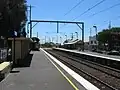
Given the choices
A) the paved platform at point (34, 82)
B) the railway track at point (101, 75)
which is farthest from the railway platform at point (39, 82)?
the railway track at point (101, 75)

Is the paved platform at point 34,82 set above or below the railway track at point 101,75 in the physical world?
above

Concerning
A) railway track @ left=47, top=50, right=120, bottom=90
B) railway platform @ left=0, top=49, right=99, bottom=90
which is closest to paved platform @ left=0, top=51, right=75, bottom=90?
railway platform @ left=0, top=49, right=99, bottom=90

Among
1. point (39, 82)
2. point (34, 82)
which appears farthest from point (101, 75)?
point (34, 82)

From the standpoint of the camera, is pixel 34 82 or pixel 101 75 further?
pixel 101 75

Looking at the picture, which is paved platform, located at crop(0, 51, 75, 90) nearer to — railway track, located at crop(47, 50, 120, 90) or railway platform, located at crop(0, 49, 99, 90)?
railway platform, located at crop(0, 49, 99, 90)

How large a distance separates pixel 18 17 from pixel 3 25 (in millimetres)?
3627

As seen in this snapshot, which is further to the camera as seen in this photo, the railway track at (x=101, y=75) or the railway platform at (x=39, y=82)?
the railway track at (x=101, y=75)

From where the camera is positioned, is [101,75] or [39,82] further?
[101,75]

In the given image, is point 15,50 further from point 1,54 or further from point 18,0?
point 18,0

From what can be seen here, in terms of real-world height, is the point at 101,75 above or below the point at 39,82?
below

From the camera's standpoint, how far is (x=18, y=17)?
165 ft

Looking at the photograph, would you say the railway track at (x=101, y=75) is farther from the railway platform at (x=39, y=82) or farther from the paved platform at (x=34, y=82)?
the paved platform at (x=34, y=82)

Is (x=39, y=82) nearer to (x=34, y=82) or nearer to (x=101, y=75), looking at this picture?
(x=34, y=82)

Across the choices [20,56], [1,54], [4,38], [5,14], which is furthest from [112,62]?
[4,38]
